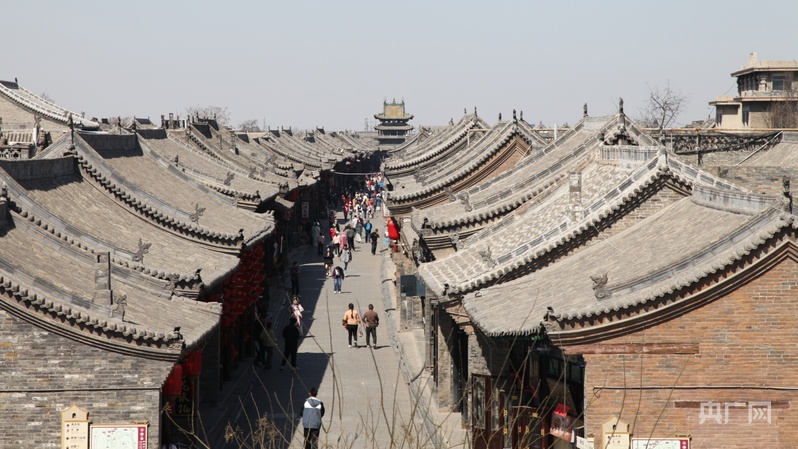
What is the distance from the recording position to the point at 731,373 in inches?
635

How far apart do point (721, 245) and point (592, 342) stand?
215cm

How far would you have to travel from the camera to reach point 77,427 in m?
17.0

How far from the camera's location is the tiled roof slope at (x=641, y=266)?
52.6ft

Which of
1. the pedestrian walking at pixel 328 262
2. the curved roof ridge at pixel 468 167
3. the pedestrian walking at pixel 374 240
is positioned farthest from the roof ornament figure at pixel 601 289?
the pedestrian walking at pixel 374 240

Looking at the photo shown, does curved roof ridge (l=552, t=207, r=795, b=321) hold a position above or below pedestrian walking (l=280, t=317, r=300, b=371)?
above

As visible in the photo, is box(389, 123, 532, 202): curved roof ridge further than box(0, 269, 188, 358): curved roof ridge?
Yes

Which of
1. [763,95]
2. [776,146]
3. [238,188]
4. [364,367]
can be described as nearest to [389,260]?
[238,188]

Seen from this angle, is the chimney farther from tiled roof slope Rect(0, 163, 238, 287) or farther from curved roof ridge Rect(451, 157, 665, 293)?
curved roof ridge Rect(451, 157, 665, 293)

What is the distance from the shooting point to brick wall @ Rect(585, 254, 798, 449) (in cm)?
1605

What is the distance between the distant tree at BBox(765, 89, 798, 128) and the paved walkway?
25865 mm

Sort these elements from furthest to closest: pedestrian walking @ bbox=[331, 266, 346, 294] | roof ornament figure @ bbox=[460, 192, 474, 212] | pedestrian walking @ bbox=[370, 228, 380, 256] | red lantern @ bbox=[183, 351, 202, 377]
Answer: pedestrian walking @ bbox=[370, 228, 380, 256] → pedestrian walking @ bbox=[331, 266, 346, 294] → roof ornament figure @ bbox=[460, 192, 474, 212] → red lantern @ bbox=[183, 351, 202, 377]

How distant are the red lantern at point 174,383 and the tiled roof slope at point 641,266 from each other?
476 cm

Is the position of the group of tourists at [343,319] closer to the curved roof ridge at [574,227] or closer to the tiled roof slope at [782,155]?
the curved roof ridge at [574,227]

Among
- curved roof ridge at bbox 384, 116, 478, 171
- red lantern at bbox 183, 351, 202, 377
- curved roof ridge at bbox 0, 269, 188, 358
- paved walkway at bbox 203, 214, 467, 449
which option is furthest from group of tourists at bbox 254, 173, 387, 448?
curved roof ridge at bbox 384, 116, 478, 171
